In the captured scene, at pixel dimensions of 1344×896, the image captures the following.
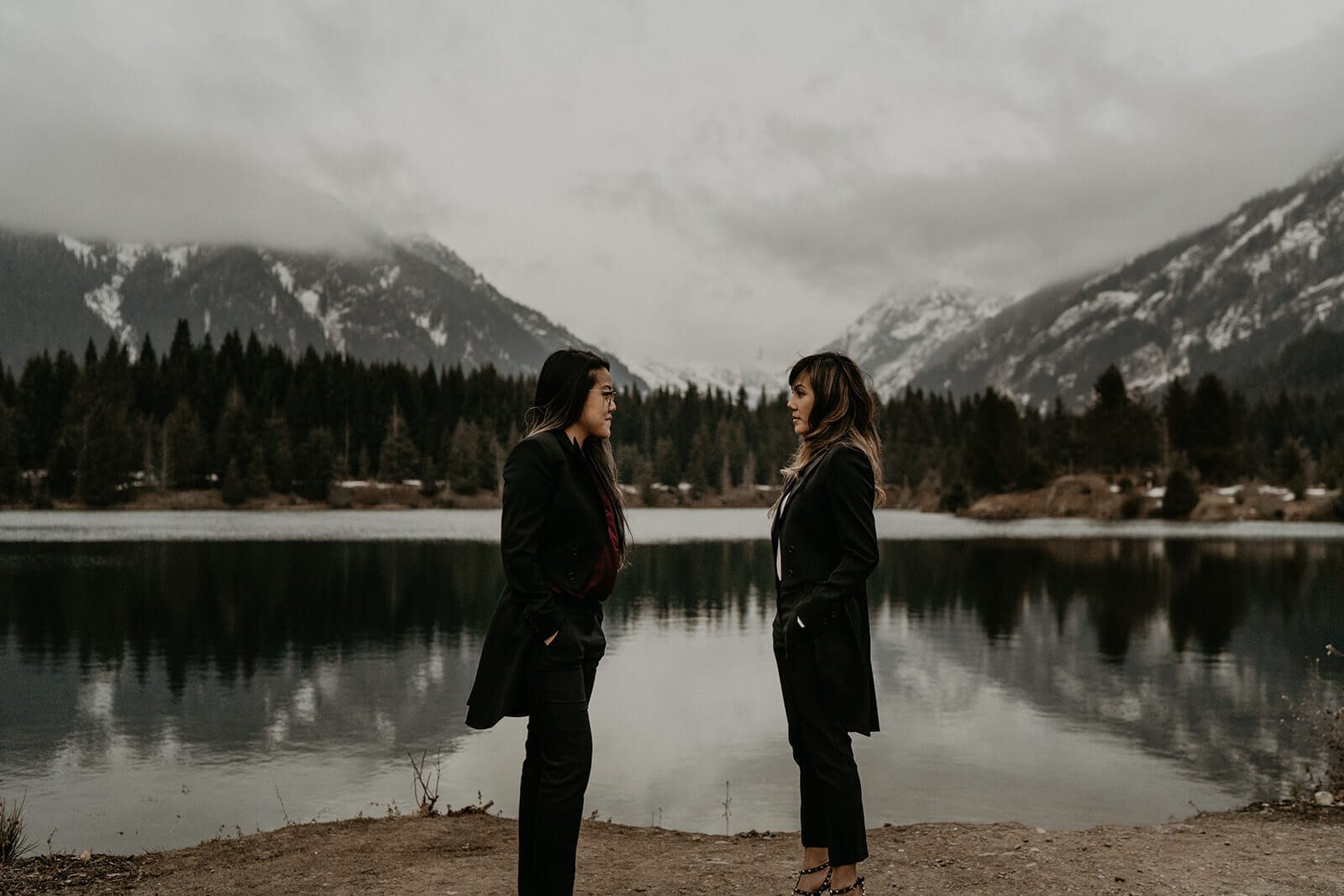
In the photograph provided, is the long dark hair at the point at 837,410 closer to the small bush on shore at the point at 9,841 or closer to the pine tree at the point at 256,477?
the small bush on shore at the point at 9,841

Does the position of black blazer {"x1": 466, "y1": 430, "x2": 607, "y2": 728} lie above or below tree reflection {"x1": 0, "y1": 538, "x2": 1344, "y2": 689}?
above

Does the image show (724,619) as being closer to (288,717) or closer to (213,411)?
(288,717)

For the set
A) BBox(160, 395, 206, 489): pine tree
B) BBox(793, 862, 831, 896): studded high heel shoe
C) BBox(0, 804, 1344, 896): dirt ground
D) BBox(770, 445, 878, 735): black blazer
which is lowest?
BBox(0, 804, 1344, 896): dirt ground

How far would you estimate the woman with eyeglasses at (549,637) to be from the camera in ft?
18.5

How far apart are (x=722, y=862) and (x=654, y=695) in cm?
1262

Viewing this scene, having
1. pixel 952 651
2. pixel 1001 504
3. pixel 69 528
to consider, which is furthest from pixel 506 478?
pixel 1001 504

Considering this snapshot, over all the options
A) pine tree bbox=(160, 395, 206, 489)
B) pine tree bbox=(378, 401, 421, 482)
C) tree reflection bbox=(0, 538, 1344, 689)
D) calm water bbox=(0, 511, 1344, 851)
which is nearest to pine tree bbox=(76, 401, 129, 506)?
pine tree bbox=(160, 395, 206, 489)

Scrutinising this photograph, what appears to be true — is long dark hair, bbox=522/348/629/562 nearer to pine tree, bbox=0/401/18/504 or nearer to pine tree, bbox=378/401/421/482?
pine tree, bbox=0/401/18/504

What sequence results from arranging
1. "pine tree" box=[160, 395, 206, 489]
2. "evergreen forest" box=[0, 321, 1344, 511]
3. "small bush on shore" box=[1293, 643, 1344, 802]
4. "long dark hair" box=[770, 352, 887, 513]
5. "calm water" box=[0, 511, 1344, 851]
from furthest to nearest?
"pine tree" box=[160, 395, 206, 489]
"evergreen forest" box=[0, 321, 1344, 511]
"calm water" box=[0, 511, 1344, 851]
"small bush on shore" box=[1293, 643, 1344, 802]
"long dark hair" box=[770, 352, 887, 513]

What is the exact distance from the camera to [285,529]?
273ft

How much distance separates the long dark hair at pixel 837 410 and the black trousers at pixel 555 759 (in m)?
1.78

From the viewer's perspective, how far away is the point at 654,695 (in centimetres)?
2073

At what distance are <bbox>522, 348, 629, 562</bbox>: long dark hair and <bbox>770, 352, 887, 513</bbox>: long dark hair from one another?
1.16 m

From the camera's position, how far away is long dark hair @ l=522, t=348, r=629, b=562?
612 cm
